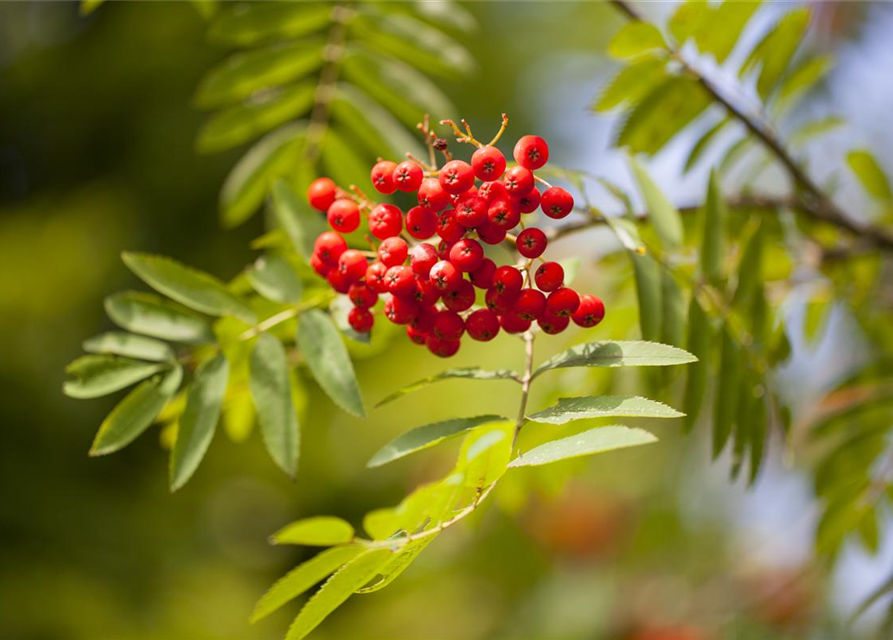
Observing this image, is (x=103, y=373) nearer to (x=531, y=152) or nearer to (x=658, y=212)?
(x=531, y=152)

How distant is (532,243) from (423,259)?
0.12 meters

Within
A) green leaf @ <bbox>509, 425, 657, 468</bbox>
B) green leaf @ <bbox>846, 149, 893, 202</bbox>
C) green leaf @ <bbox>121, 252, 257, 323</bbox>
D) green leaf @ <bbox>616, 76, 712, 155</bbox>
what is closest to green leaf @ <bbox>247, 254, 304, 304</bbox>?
green leaf @ <bbox>121, 252, 257, 323</bbox>

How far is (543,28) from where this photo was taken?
4.91 m

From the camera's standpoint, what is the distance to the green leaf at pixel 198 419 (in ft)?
3.37

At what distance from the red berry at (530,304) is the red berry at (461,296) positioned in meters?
0.05

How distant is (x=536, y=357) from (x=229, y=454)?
2.22 meters

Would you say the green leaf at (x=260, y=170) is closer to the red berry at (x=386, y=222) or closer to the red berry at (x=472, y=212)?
the red berry at (x=386, y=222)

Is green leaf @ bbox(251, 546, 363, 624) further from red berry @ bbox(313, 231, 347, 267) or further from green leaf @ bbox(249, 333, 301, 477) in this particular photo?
red berry @ bbox(313, 231, 347, 267)

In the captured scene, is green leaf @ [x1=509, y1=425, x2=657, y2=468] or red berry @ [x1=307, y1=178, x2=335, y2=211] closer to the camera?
green leaf @ [x1=509, y1=425, x2=657, y2=468]

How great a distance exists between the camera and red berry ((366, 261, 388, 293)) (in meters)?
0.98

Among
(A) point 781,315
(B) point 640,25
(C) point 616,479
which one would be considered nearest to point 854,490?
(A) point 781,315

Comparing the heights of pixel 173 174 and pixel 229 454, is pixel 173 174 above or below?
above

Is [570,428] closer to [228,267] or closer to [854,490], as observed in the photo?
[854,490]

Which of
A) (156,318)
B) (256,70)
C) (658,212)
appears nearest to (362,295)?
(156,318)
